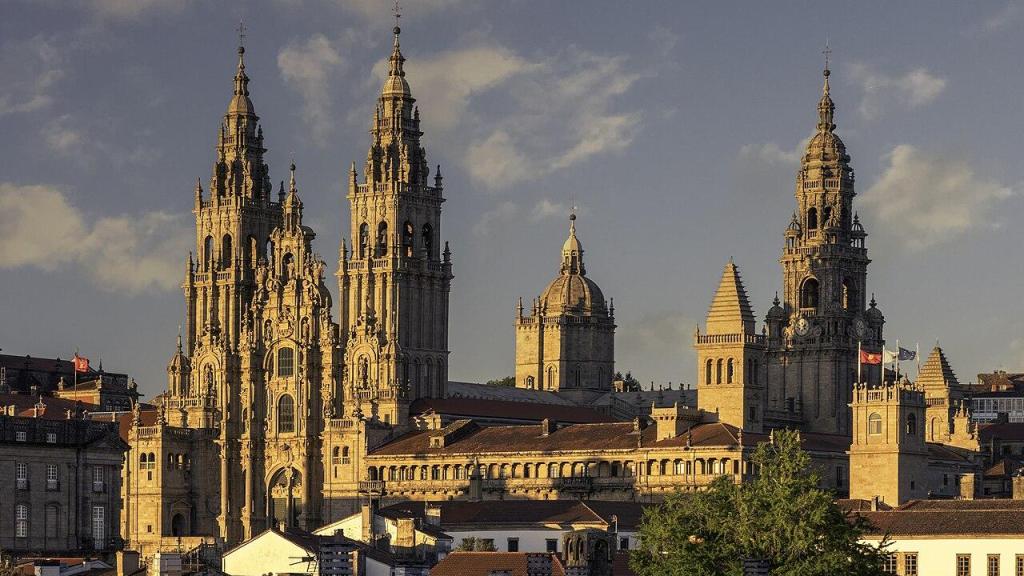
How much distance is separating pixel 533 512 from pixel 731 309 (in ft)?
120

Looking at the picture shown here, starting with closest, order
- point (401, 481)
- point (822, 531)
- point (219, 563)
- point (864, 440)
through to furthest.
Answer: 1. point (822, 531)
2. point (219, 563)
3. point (864, 440)
4. point (401, 481)

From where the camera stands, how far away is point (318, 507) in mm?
196250

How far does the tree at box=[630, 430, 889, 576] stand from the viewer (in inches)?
4146

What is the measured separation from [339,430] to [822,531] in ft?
301

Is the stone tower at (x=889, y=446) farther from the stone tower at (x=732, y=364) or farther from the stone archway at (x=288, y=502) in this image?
the stone archway at (x=288, y=502)

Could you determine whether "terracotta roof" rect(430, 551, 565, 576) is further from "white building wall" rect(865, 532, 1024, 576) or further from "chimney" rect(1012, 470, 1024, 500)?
"chimney" rect(1012, 470, 1024, 500)

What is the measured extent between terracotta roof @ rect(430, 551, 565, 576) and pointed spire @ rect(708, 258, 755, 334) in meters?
70.4

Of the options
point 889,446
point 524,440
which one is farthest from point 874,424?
point 524,440

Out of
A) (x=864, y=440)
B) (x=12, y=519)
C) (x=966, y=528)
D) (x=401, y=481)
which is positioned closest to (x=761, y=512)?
(x=966, y=528)

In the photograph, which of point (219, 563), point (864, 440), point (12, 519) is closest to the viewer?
point (219, 563)

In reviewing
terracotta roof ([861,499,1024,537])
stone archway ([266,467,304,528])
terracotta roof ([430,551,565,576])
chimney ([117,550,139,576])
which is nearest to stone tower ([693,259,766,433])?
stone archway ([266,467,304,528])

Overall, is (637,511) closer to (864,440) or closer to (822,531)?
(864,440)

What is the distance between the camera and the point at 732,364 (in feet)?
607

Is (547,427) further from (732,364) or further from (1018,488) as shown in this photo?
(1018,488)
